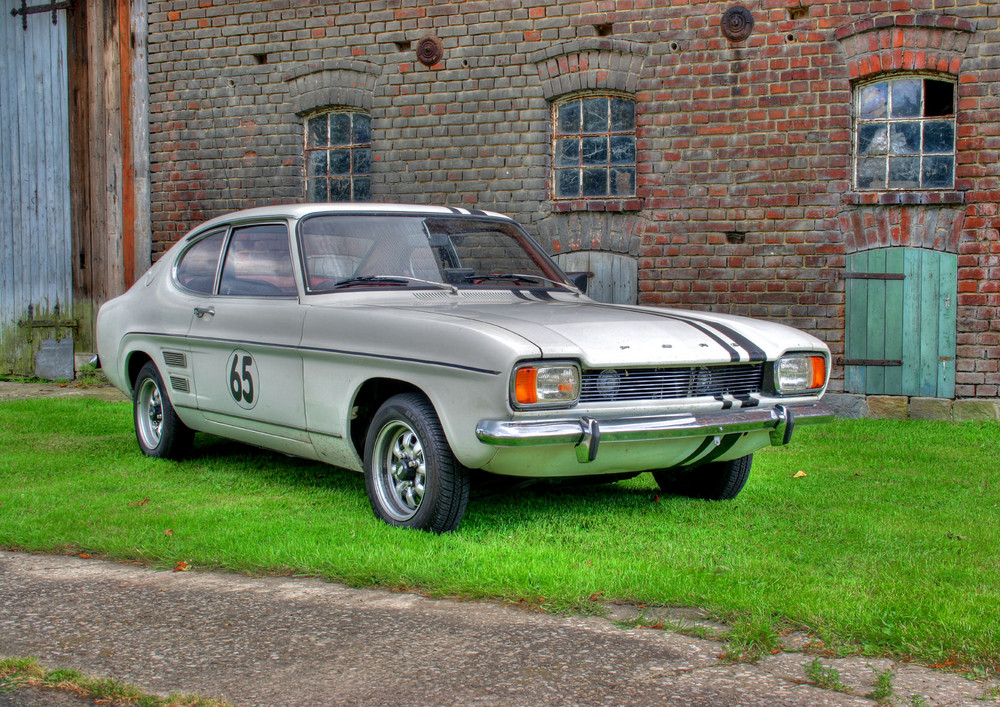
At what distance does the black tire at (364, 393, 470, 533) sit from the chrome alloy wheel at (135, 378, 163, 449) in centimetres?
250

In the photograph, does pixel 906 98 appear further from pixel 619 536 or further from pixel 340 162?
pixel 619 536

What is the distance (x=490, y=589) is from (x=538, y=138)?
765 centimetres

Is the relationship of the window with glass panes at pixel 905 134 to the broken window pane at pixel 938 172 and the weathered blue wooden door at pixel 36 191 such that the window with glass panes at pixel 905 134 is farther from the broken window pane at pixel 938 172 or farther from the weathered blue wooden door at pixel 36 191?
the weathered blue wooden door at pixel 36 191

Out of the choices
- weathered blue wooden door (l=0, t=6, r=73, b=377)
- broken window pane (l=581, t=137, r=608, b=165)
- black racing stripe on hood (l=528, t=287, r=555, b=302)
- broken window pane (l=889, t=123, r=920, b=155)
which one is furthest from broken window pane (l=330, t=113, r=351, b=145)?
black racing stripe on hood (l=528, t=287, r=555, b=302)

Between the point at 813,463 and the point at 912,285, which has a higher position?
the point at 912,285

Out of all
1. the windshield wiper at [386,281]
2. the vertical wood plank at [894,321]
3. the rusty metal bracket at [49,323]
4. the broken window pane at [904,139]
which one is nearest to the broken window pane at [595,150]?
the broken window pane at [904,139]

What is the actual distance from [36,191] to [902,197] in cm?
1008

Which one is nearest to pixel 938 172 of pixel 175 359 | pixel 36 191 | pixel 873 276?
pixel 873 276

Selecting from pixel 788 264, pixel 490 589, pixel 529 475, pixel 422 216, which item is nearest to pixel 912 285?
pixel 788 264

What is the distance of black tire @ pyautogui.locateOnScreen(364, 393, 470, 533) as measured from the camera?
455 cm

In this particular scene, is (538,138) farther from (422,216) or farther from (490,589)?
(490,589)

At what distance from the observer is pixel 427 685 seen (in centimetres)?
→ 304

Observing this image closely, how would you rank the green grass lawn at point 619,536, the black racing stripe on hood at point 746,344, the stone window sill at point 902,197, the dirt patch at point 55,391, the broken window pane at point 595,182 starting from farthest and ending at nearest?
the dirt patch at point 55,391 < the broken window pane at point 595,182 < the stone window sill at point 902,197 < the black racing stripe on hood at point 746,344 < the green grass lawn at point 619,536

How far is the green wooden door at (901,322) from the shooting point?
967cm
